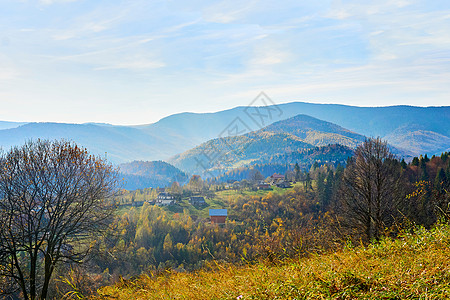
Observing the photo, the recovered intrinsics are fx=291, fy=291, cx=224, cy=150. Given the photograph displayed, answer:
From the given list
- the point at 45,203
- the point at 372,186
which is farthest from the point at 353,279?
the point at 372,186

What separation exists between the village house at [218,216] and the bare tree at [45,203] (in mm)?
68875

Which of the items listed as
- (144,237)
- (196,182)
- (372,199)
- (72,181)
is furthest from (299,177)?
(72,181)

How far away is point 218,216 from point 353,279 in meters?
81.8

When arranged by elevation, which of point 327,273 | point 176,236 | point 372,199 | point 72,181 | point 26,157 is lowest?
point 176,236

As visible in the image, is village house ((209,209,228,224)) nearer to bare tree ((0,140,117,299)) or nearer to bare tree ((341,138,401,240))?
bare tree ((341,138,401,240))

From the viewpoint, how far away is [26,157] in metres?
12.2

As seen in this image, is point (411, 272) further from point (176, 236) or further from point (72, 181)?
point (176, 236)

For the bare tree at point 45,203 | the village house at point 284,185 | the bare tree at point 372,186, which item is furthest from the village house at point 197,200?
the bare tree at point 45,203

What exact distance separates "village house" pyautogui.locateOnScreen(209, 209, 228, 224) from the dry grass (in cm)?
7777

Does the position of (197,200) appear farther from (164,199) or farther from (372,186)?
(372,186)

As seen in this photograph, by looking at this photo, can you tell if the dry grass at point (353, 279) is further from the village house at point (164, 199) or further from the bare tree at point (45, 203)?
the village house at point (164, 199)

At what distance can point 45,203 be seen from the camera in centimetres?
1198

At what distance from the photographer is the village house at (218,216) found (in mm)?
81350

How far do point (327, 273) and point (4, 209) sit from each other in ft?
40.2
